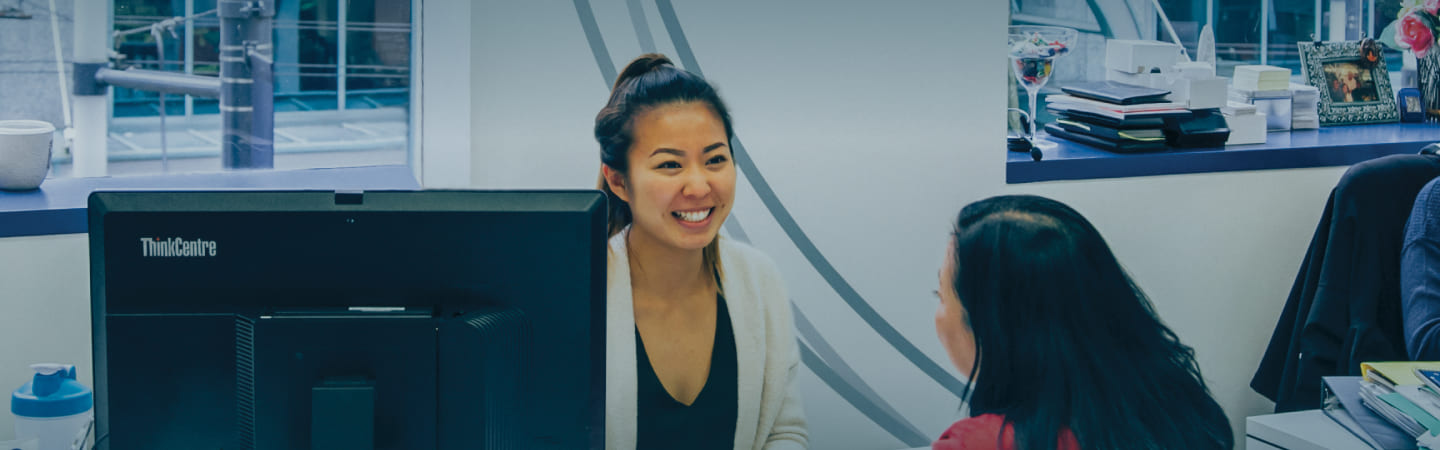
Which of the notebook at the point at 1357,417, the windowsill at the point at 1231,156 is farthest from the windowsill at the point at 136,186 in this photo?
the notebook at the point at 1357,417

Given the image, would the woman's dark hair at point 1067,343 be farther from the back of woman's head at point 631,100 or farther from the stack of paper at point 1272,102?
the stack of paper at point 1272,102

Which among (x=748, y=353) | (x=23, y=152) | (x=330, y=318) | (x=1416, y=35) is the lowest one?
(x=748, y=353)

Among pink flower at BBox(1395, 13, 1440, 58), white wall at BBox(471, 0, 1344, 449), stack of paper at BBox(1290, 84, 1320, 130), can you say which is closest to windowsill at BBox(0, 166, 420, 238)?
white wall at BBox(471, 0, 1344, 449)

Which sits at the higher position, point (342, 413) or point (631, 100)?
point (631, 100)

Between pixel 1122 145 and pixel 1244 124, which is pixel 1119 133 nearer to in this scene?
pixel 1122 145

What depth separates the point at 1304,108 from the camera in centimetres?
351

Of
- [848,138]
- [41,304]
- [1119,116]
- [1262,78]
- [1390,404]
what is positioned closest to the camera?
[1390,404]

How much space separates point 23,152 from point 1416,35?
3.54 metres

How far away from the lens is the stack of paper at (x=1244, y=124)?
128 inches

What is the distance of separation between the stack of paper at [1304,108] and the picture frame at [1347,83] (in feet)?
0.31

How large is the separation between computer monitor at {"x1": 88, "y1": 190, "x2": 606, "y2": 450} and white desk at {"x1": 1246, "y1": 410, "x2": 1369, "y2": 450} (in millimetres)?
1441

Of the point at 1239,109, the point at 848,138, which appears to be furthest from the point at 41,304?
the point at 1239,109

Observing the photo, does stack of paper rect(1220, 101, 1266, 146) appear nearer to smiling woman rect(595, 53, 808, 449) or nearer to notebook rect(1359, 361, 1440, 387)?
notebook rect(1359, 361, 1440, 387)

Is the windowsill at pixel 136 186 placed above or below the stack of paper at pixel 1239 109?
below
